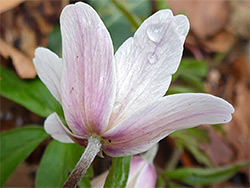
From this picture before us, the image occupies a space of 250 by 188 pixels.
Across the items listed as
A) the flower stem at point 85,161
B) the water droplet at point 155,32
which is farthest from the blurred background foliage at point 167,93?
the water droplet at point 155,32

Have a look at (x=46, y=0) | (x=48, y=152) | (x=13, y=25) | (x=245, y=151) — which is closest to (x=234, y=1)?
(x=245, y=151)

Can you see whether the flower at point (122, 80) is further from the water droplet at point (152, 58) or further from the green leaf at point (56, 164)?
the green leaf at point (56, 164)

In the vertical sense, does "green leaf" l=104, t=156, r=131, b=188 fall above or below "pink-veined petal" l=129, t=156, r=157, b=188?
above

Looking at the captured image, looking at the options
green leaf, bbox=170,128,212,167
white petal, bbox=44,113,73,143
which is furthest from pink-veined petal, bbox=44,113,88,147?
green leaf, bbox=170,128,212,167

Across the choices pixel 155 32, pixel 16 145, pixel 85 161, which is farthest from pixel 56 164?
pixel 155 32

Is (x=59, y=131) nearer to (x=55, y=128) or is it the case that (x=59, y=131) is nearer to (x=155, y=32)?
(x=55, y=128)

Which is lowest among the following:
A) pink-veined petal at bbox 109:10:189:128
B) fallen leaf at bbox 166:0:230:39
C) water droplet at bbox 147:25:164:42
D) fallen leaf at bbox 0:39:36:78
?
fallen leaf at bbox 166:0:230:39

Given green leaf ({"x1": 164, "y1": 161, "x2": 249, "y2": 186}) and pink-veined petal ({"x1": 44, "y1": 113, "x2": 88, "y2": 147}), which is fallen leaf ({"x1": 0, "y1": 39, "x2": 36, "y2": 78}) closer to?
pink-veined petal ({"x1": 44, "y1": 113, "x2": 88, "y2": 147})
